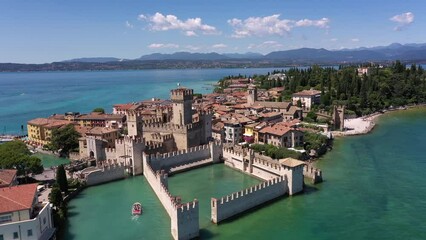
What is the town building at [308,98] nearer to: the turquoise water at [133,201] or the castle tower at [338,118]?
the castle tower at [338,118]

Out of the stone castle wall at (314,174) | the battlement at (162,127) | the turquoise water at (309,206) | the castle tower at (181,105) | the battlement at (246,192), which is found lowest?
the turquoise water at (309,206)

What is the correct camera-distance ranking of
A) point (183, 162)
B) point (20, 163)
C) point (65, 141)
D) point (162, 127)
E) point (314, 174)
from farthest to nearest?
point (65, 141), point (162, 127), point (183, 162), point (314, 174), point (20, 163)

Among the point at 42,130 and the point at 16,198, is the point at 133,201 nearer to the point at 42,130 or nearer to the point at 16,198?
the point at 16,198

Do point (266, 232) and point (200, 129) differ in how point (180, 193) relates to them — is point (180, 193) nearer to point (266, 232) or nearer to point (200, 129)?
point (266, 232)

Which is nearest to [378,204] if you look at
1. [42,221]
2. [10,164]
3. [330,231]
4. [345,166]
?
[330,231]

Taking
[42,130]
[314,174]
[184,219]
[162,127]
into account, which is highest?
[162,127]

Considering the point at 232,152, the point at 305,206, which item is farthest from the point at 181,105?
the point at 305,206

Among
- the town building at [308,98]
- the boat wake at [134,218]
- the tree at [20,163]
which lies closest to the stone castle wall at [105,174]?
the tree at [20,163]
